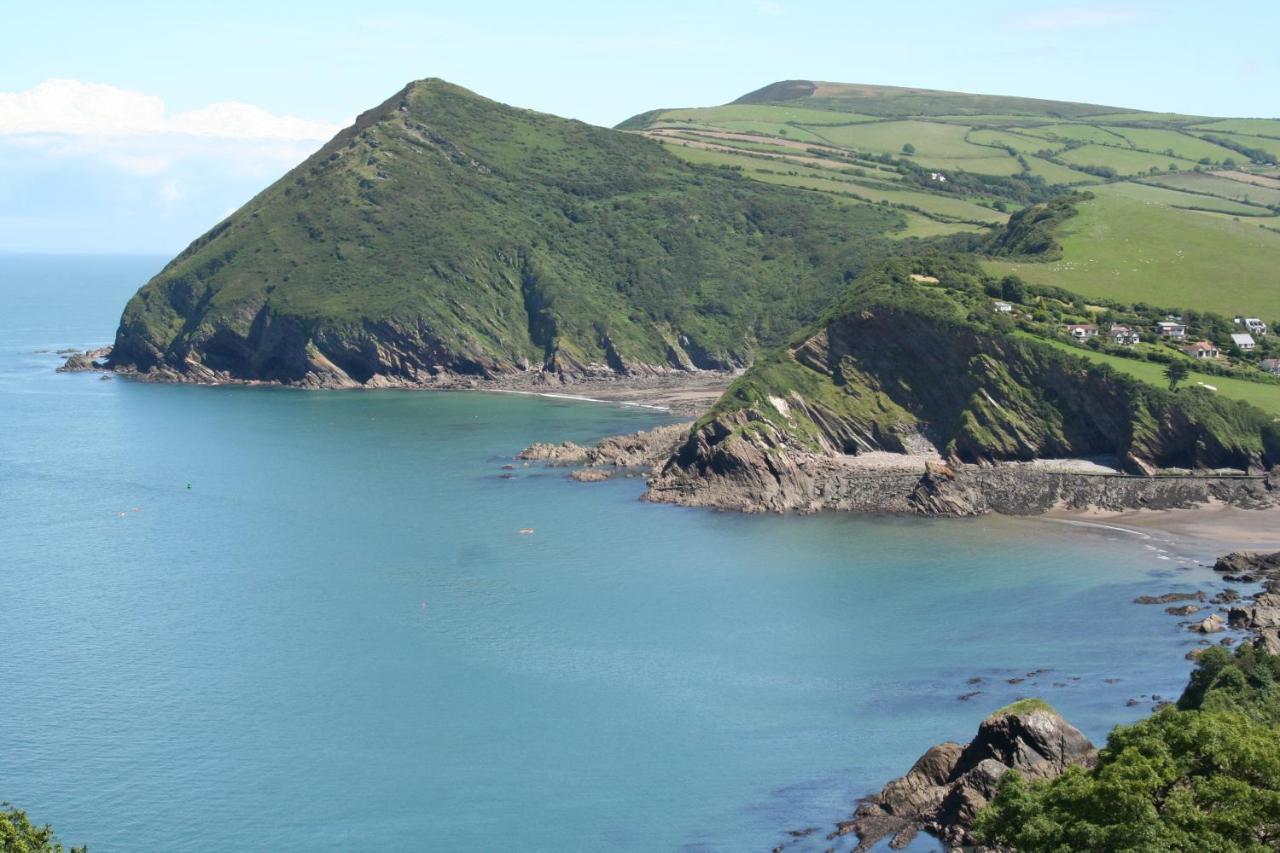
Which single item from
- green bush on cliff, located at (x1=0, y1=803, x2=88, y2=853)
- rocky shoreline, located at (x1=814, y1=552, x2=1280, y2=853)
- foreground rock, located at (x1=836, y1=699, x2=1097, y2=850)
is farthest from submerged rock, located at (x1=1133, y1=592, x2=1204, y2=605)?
green bush on cliff, located at (x1=0, y1=803, x2=88, y2=853)

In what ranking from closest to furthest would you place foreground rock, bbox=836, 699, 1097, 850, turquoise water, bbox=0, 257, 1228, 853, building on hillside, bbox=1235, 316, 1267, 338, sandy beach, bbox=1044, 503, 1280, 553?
foreground rock, bbox=836, 699, 1097, 850 → turquoise water, bbox=0, 257, 1228, 853 → sandy beach, bbox=1044, 503, 1280, 553 → building on hillside, bbox=1235, 316, 1267, 338

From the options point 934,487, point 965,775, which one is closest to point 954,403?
point 934,487

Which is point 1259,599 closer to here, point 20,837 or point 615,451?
point 615,451

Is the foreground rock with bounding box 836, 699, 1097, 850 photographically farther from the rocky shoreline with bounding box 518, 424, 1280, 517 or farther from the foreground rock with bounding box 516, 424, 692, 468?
the foreground rock with bounding box 516, 424, 692, 468

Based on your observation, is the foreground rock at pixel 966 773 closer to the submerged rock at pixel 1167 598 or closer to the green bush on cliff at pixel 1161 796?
the green bush on cliff at pixel 1161 796

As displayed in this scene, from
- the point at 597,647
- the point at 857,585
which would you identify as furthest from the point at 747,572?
the point at 597,647

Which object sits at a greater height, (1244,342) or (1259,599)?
(1244,342)
